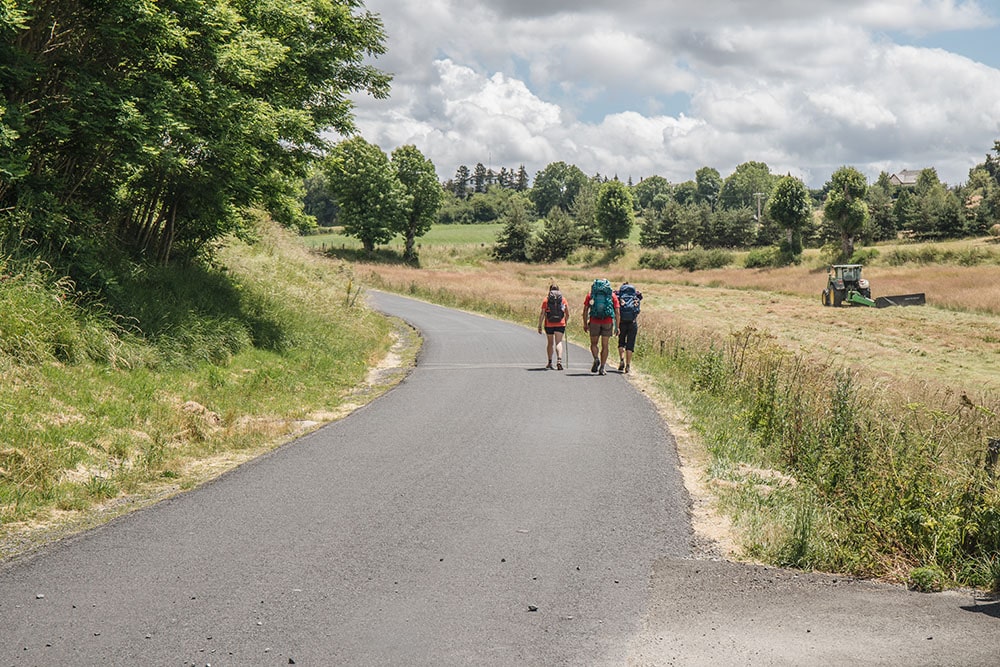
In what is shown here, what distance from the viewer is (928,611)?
189 inches

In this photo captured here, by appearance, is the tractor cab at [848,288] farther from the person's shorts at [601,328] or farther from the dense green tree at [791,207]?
the dense green tree at [791,207]

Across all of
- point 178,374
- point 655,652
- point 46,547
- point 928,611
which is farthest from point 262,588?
point 178,374

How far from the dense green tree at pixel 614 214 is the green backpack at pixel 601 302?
8338cm

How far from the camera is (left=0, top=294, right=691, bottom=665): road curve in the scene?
4.22 metres

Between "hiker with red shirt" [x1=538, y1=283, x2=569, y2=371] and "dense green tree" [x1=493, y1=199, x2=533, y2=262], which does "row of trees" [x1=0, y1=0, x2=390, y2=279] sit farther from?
"dense green tree" [x1=493, y1=199, x2=533, y2=262]

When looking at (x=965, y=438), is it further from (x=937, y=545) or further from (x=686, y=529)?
(x=686, y=529)

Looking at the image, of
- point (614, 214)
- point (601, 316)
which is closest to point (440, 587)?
point (601, 316)

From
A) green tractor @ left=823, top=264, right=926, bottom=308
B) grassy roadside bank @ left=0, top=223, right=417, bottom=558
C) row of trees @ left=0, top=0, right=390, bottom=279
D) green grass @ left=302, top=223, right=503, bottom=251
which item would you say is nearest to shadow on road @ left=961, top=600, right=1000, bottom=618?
grassy roadside bank @ left=0, top=223, right=417, bottom=558

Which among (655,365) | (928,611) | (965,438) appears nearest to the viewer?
(928,611)

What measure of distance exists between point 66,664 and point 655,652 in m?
3.00

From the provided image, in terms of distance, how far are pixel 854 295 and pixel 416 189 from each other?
167ft

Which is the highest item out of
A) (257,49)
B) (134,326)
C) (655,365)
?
(257,49)

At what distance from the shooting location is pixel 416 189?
84312 millimetres

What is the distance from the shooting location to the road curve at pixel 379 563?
4219 millimetres
